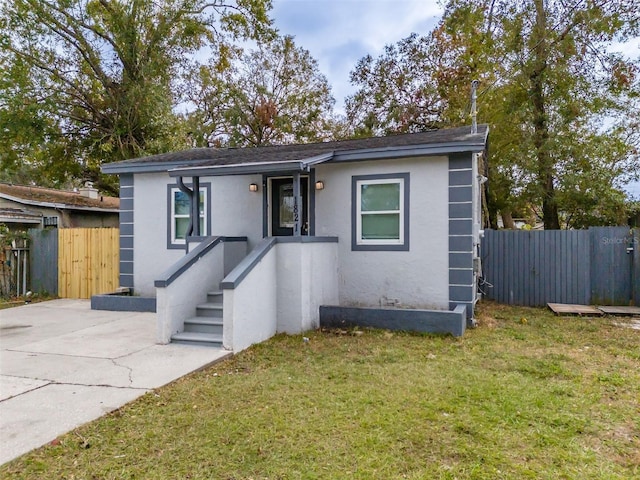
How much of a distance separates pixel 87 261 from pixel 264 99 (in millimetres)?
12414

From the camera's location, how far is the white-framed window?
8.85 m

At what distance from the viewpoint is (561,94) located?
13.1 m

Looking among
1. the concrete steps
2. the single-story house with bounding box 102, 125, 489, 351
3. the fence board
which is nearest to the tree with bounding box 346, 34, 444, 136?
the fence board

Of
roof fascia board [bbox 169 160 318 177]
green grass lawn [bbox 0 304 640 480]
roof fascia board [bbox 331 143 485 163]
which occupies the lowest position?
green grass lawn [bbox 0 304 640 480]

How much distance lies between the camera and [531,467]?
2820mm

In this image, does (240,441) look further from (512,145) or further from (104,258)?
(512,145)

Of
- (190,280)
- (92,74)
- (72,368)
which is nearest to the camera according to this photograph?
(72,368)

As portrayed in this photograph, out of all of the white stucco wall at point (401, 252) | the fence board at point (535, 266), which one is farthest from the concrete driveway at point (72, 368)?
the fence board at point (535, 266)

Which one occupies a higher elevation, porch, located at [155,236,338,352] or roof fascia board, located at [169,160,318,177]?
roof fascia board, located at [169,160,318,177]

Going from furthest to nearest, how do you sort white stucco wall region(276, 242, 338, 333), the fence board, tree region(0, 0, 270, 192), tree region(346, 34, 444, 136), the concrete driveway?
tree region(346, 34, 444, 136) < tree region(0, 0, 270, 192) < the fence board < white stucco wall region(276, 242, 338, 333) < the concrete driveway

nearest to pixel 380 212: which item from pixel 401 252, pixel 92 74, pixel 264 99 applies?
pixel 401 252

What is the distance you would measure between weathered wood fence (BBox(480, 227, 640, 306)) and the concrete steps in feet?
19.8

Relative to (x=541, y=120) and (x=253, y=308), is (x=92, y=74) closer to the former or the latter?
(x=253, y=308)

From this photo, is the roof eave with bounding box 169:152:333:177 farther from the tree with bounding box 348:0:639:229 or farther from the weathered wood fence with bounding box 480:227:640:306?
the tree with bounding box 348:0:639:229
